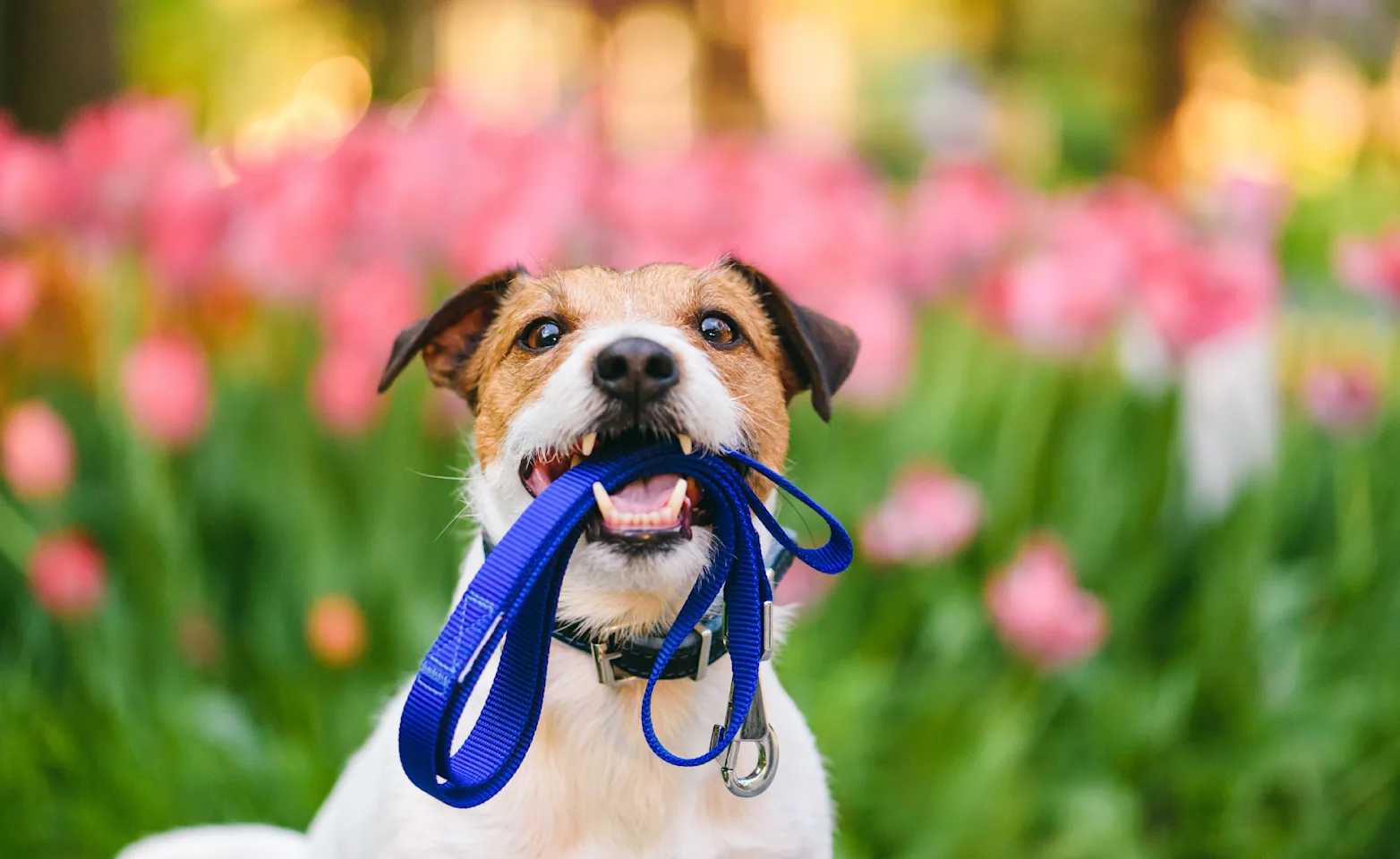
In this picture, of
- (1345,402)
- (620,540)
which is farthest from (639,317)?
(1345,402)

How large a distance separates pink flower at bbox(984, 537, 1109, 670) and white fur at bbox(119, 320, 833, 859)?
46.2 inches

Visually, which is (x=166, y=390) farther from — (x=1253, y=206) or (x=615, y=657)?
(x=1253, y=206)

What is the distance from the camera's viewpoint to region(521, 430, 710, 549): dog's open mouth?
1.61m

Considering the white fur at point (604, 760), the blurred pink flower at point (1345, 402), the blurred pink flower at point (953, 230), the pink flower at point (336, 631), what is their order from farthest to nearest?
the blurred pink flower at point (953, 230)
the blurred pink flower at point (1345, 402)
the pink flower at point (336, 631)
the white fur at point (604, 760)

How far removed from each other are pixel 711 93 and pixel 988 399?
9.76m

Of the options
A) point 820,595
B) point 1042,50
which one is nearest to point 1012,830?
point 820,595

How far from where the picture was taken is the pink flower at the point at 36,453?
3012mm

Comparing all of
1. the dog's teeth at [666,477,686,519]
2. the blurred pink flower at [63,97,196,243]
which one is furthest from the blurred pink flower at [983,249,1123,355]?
the blurred pink flower at [63,97,196,243]

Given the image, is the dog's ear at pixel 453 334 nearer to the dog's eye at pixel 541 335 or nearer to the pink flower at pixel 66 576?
the dog's eye at pixel 541 335

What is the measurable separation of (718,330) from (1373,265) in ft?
8.87

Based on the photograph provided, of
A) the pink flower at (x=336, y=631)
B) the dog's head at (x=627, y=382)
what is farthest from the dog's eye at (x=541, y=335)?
the pink flower at (x=336, y=631)

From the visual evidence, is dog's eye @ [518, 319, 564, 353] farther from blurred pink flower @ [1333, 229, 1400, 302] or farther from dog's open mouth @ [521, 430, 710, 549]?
blurred pink flower @ [1333, 229, 1400, 302]

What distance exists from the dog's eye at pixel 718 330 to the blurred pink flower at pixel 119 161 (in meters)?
2.38

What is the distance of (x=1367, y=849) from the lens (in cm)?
322
